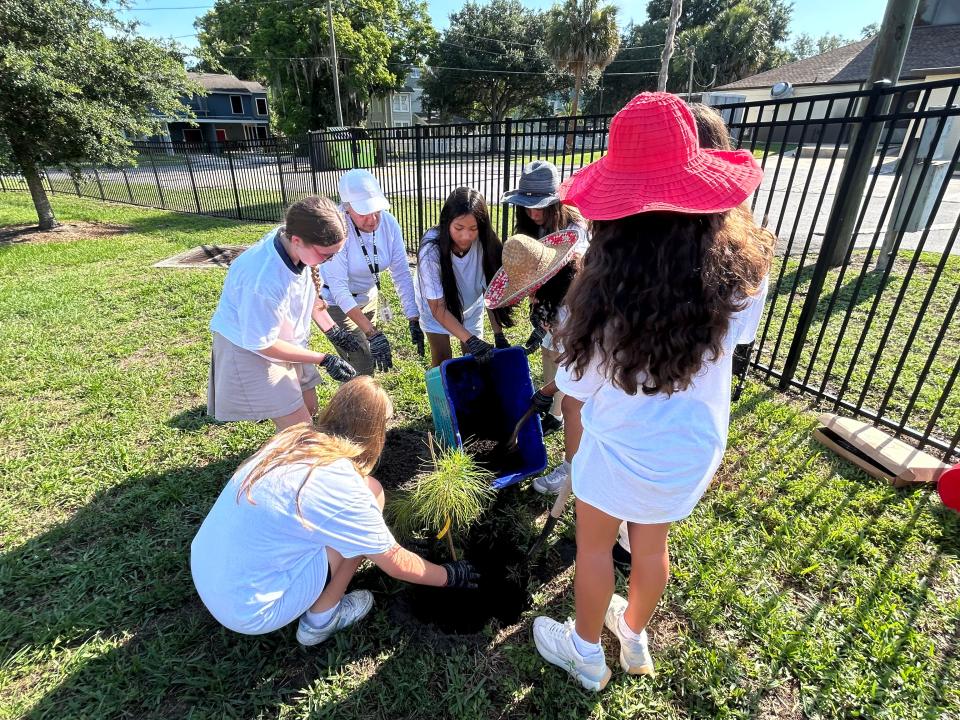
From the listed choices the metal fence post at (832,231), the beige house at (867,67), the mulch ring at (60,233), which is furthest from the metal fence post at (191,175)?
the beige house at (867,67)

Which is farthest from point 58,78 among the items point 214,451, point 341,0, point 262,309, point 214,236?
point 341,0

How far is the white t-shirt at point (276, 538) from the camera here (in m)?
1.60

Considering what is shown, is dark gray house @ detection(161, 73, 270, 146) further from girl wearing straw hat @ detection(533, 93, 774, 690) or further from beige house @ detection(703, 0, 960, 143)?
girl wearing straw hat @ detection(533, 93, 774, 690)

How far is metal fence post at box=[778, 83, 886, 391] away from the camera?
2998mm

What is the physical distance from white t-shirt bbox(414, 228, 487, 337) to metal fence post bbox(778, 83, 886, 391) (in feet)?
7.62

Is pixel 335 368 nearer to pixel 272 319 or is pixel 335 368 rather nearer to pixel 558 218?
pixel 272 319

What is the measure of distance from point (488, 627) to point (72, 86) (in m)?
11.5

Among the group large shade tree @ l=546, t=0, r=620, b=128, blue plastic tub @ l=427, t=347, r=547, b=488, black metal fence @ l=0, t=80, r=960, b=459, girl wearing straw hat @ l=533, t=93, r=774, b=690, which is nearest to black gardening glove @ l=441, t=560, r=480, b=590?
blue plastic tub @ l=427, t=347, r=547, b=488

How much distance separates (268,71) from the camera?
30953 mm

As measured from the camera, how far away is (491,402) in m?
2.92

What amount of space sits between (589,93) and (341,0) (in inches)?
963

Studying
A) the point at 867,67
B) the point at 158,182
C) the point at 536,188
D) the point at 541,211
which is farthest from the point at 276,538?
the point at 867,67

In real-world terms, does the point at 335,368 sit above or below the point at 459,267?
below

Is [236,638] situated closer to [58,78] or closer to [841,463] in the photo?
[841,463]
